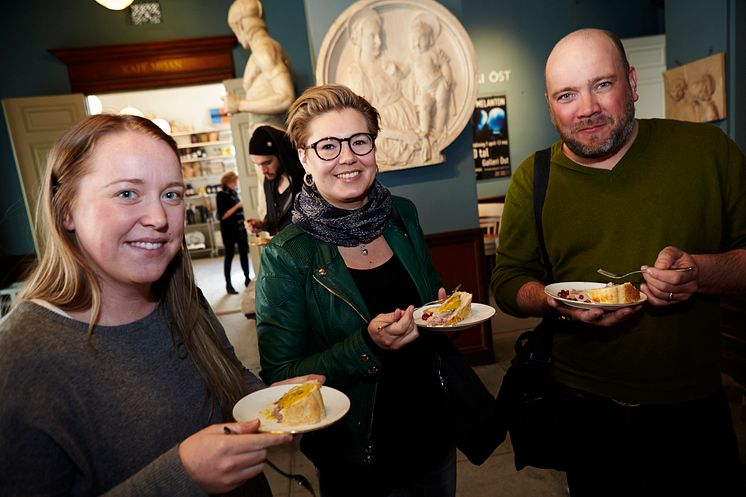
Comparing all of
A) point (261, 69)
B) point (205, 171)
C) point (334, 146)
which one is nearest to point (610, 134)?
point (334, 146)

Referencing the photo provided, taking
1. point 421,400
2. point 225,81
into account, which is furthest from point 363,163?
point 225,81

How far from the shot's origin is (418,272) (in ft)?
5.19

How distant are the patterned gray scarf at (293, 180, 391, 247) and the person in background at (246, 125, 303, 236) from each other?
1.37 meters

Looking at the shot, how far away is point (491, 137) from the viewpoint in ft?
23.9

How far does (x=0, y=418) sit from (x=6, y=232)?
27.1 feet

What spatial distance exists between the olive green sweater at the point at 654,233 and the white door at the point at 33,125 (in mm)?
7235

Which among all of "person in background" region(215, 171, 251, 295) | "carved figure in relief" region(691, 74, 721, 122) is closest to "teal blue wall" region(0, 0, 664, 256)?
"person in background" region(215, 171, 251, 295)

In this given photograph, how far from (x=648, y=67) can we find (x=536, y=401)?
759cm

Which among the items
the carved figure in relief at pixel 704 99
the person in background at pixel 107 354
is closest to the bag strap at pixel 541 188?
the person in background at pixel 107 354

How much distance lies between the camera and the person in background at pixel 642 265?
1488 mm

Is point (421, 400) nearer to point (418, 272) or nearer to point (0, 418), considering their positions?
point (418, 272)

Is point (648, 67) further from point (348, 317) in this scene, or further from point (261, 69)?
point (348, 317)

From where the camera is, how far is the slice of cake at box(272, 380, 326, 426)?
3.42ft

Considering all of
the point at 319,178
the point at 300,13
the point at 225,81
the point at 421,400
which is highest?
the point at 300,13
